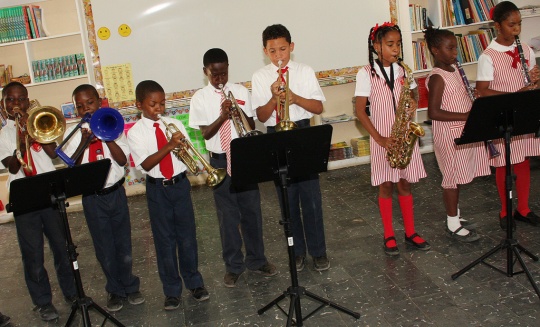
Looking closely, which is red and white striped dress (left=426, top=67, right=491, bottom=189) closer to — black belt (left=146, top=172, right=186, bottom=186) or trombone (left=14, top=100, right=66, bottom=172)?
black belt (left=146, top=172, right=186, bottom=186)

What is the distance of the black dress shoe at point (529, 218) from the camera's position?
497cm

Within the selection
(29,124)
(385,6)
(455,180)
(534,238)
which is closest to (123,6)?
(385,6)

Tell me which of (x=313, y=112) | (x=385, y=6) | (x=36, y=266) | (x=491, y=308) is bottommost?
(x=491, y=308)

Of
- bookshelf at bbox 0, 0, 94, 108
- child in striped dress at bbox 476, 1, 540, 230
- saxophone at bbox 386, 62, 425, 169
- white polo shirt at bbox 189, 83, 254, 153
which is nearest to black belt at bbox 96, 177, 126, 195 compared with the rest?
white polo shirt at bbox 189, 83, 254, 153

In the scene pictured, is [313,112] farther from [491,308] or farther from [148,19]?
[148,19]

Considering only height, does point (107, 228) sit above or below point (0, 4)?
below

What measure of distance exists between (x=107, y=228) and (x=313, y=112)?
5.31 feet

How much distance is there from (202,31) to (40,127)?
353 centimetres

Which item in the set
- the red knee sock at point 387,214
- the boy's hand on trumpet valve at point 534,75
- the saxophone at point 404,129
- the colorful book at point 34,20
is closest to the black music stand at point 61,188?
the saxophone at point 404,129

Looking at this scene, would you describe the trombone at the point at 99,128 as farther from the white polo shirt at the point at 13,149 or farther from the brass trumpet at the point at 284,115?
the brass trumpet at the point at 284,115

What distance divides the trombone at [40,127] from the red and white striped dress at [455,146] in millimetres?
2665

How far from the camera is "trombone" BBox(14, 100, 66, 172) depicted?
3904 millimetres

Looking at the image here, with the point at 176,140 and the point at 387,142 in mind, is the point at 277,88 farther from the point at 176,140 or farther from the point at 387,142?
the point at 387,142

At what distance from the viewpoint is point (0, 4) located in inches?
274
